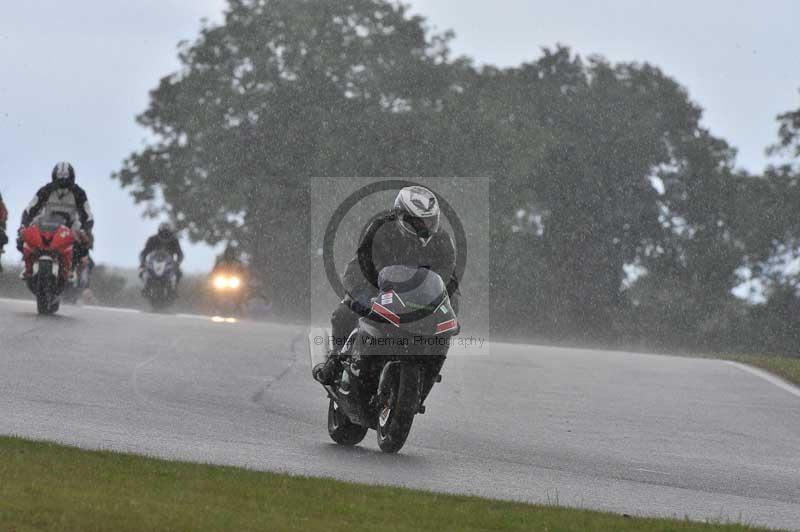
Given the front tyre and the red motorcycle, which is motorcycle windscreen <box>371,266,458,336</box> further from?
the red motorcycle

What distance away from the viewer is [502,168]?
191ft

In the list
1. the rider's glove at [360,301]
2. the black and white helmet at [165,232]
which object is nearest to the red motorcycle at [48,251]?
the black and white helmet at [165,232]

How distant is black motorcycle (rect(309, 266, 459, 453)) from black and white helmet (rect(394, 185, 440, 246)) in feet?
0.96

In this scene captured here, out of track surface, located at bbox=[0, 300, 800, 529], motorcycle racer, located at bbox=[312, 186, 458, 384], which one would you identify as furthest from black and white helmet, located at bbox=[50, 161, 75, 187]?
motorcycle racer, located at bbox=[312, 186, 458, 384]

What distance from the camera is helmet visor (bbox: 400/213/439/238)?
448 inches

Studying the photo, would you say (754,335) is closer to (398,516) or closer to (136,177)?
(136,177)

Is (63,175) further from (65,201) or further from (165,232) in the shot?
(165,232)

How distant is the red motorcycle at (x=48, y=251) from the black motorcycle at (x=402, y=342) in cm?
1124

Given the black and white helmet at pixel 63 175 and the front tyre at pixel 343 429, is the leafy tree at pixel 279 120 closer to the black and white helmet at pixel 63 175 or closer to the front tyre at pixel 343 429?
the black and white helmet at pixel 63 175

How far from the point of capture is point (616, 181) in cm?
6088

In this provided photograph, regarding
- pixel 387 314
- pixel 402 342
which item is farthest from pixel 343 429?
pixel 387 314

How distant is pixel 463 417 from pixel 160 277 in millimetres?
14883

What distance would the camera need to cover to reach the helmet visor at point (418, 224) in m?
11.4

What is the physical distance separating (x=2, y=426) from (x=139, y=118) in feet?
156
